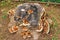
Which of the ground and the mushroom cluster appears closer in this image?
the mushroom cluster

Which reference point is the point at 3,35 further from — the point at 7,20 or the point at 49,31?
the point at 49,31

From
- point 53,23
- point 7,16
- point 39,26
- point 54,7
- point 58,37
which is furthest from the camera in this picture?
point 54,7

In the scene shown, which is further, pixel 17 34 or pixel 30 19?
pixel 17 34

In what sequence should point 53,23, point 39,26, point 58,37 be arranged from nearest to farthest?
point 39,26 → point 58,37 → point 53,23

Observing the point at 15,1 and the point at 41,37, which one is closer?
the point at 41,37

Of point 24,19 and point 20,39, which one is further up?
point 24,19

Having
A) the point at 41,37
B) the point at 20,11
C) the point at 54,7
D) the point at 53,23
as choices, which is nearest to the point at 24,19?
the point at 20,11

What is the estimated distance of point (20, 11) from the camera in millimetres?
4020

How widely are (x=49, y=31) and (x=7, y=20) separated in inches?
43.1

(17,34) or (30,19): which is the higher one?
(30,19)

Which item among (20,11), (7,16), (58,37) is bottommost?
(58,37)

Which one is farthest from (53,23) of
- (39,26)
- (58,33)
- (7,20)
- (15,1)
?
(15,1)

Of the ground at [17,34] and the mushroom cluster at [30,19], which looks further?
the ground at [17,34]

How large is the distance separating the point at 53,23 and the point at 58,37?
406 millimetres
